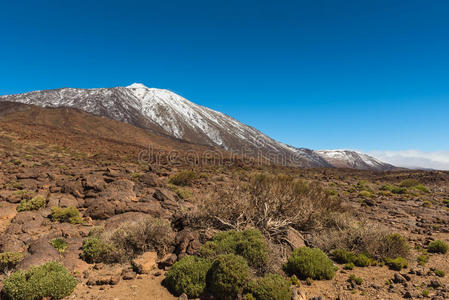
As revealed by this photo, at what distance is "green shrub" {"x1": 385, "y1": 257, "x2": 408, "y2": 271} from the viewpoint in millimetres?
6738

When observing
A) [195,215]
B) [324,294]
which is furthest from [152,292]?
[324,294]

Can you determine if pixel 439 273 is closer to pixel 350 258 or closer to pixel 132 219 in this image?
pixel 350 258

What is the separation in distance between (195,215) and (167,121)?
105 metres

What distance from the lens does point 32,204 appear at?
35.1 ft

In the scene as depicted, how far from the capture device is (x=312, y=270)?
20.2ft

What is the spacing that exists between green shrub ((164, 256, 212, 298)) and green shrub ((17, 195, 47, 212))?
323 inches

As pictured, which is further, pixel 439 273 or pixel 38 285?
pixel 439 273

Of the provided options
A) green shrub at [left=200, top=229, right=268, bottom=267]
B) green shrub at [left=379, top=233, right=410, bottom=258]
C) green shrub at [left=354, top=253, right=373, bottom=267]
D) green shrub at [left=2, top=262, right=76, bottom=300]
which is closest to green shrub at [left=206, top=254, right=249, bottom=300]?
green shrub at [left=200, top=229, right=268, bottom=267]

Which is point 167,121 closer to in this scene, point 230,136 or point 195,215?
Result: point 230,136

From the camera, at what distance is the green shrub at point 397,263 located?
674cm

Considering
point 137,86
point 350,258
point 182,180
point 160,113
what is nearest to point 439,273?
point 350,258

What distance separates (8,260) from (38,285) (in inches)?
68.7

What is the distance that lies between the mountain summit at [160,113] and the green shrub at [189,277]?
87.9 m

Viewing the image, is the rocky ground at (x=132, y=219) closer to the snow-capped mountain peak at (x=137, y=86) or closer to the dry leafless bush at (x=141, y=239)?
the dry leafless bush at (x=141, y=239)
